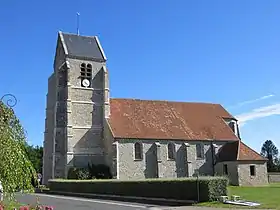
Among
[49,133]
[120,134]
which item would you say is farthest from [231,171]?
[49,133]

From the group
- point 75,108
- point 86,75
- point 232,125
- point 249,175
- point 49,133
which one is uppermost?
point 86,75

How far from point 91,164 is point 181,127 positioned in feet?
37.1

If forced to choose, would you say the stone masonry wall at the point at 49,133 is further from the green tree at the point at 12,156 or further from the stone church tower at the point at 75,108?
the green tree at the point at 12,156

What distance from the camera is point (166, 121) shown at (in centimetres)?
4400

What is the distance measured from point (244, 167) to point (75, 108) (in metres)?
19.2

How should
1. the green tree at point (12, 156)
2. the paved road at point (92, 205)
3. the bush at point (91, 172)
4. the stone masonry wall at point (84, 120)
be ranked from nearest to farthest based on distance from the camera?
the green tree at point (12, 156)
the paved road at point (92, 205)
the bush at point (91, 172)
the stone masonry wall at point (84, 120)

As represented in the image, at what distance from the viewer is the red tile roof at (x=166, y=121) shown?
41463 millimetres

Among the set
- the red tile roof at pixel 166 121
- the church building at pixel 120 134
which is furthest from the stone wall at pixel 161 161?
the red tile roof at pixel 166 121

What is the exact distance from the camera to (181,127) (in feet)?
144

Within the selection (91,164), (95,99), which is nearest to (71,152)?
(91,164)

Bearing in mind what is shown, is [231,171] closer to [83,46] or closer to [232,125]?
[232,125]

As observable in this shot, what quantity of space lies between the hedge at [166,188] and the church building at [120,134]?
9.04m

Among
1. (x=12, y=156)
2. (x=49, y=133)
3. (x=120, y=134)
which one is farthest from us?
(x=49, y=133)

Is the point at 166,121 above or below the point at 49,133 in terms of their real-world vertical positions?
above
